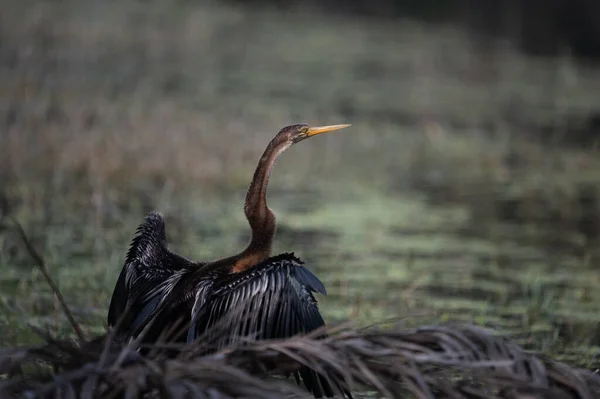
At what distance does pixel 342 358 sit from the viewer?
3.91 m

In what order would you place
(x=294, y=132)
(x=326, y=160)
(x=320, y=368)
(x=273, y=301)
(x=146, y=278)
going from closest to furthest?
(x=320, y=368), (x=273, y=301), (x=146, y=278), (x=294, y=132), (x=326, y=160)

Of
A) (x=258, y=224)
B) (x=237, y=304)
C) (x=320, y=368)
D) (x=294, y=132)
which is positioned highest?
(x=294, y=132)

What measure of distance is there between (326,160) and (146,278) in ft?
20.9

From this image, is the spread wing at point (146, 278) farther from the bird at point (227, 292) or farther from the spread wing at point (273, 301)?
the spread wing at point (273, 301)

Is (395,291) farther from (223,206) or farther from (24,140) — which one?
(24,140)

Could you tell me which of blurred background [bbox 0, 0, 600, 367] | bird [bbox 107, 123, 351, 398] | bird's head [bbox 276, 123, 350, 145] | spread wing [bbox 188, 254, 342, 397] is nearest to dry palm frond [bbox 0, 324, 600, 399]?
bird [bbox 107, 123, 351, 398]

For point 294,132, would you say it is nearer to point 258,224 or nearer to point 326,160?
point 258,224

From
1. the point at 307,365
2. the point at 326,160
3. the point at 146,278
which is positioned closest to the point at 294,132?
the point at 146,278

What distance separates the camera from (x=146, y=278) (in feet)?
18.0

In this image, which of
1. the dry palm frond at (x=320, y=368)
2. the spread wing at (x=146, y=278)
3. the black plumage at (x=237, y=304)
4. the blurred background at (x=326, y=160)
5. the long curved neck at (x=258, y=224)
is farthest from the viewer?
the blurred background at (x=326, y=160)

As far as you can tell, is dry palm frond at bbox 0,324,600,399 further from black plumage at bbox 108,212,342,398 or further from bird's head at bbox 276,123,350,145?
bird's head at bbox 276,123,350,145

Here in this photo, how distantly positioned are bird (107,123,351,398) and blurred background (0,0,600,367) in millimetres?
857

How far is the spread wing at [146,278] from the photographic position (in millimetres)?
5176

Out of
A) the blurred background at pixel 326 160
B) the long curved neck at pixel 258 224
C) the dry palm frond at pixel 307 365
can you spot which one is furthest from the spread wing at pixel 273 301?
the blurred background at pixel 326 160
